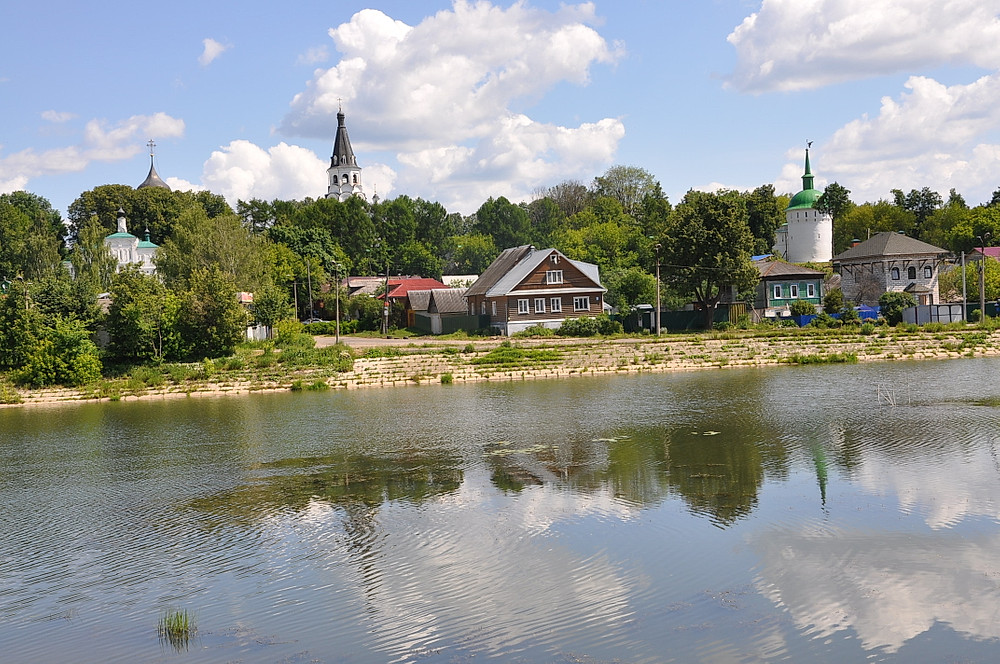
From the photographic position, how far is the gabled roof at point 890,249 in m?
71.2

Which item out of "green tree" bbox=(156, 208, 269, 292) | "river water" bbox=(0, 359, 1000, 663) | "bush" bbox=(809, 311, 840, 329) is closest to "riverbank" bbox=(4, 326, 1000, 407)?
"bush" bbox=(809, 311, 840, 329)

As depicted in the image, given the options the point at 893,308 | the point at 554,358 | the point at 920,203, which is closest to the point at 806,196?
the point at 920,203

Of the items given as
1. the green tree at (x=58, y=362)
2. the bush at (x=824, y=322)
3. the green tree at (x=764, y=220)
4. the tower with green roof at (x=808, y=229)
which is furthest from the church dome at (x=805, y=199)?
the green tree at (x=58, y=362)

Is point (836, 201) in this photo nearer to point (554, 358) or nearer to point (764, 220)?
point (764, 220)

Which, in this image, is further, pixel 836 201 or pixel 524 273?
pixel 836 201

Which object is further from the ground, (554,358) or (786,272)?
(786,272)

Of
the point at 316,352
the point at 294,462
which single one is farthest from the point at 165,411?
the point at 294,462

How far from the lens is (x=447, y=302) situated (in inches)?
2721

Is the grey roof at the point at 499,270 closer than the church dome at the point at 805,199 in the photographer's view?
Yes

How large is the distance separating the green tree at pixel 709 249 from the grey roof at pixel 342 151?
7490 centimetres

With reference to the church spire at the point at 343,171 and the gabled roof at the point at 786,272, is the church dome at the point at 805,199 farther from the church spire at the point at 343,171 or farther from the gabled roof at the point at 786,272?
the church spire at the point at 343,171

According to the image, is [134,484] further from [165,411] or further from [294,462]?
[165,411]

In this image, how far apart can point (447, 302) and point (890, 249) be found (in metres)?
34.6

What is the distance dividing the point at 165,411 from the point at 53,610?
24.0 m
